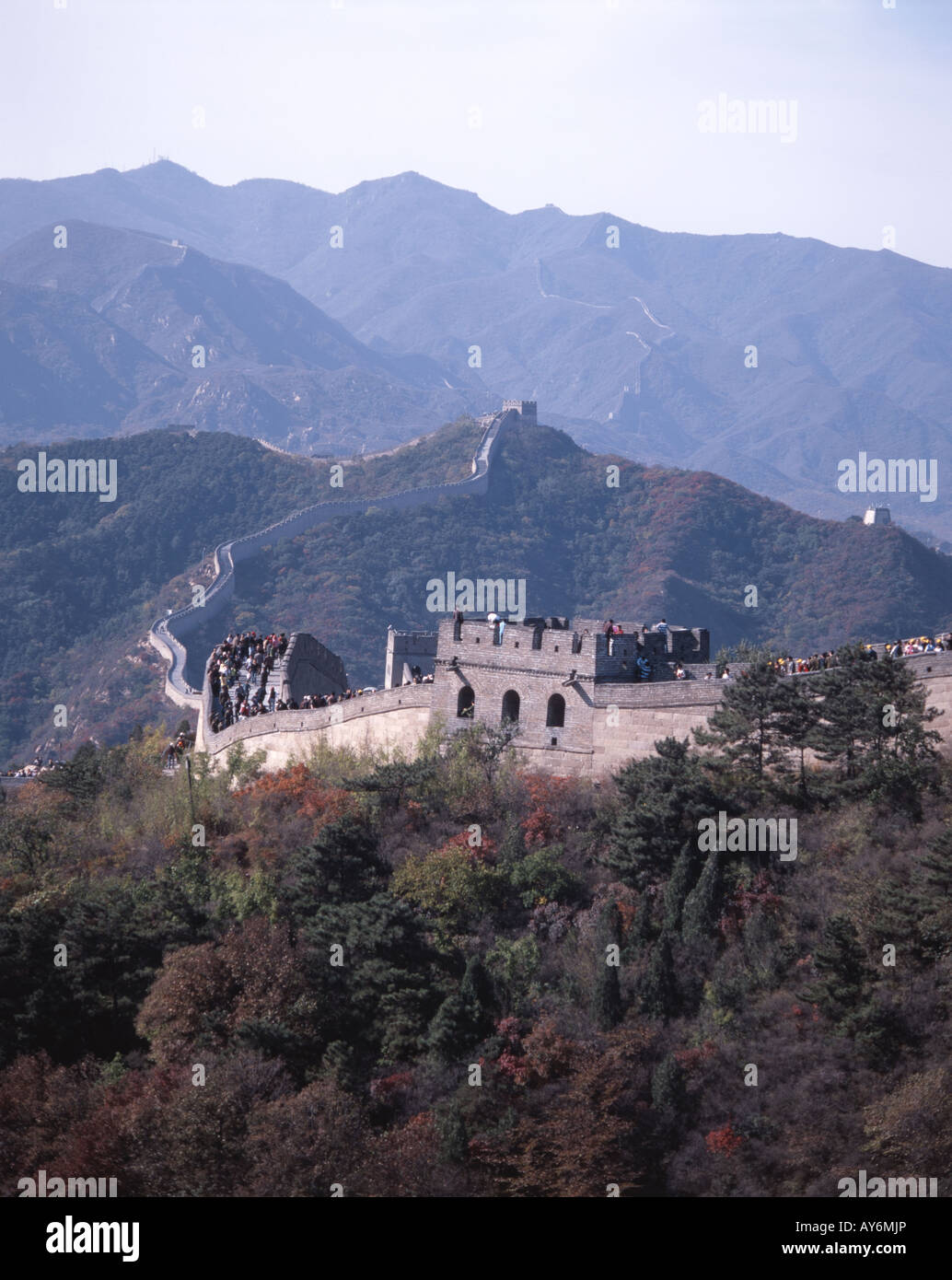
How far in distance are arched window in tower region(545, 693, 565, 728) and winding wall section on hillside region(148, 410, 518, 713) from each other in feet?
147

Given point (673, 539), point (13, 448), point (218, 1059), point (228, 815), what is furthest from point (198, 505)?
point (218, 1059)

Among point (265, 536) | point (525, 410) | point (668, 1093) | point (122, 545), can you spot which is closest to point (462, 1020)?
point (668, 1093)

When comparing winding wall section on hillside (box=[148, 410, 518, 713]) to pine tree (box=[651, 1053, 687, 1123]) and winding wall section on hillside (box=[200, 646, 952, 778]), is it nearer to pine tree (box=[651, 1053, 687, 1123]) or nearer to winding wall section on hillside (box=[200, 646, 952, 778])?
winding wall section on hillside (box=[200, 646, 952, 778])

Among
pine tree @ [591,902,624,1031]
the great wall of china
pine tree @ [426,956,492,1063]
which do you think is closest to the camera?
pine tree @ [426,956,492,1063]

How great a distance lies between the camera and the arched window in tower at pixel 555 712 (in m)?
38.0

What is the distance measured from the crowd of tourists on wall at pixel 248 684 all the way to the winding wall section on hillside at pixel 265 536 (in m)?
27.7

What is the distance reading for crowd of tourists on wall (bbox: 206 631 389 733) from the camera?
48.0 meters

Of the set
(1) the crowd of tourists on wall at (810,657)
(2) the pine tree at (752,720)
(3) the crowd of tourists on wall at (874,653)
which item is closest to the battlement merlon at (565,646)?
(1) the crowd of tourists on wall at (810,657)

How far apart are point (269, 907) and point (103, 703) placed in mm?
64301

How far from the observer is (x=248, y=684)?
5109cm

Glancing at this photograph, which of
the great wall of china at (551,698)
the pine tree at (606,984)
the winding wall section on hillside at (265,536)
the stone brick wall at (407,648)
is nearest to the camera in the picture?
the pine tree at (606,984)

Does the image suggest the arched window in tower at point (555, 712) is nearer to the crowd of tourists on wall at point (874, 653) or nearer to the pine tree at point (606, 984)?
the crowd of tourists on wall at point (874, 653)

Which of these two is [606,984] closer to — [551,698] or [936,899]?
[936,899]

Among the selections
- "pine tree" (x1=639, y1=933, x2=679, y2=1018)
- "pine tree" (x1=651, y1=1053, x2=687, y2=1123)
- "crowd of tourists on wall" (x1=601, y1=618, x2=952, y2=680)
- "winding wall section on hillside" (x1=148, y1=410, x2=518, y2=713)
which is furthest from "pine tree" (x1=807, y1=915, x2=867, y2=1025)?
"winding wall section on hillside" (x1=148, y1=410, x2=518, y2=713)
